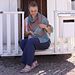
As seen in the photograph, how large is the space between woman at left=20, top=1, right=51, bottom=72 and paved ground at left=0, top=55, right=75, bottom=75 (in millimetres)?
213

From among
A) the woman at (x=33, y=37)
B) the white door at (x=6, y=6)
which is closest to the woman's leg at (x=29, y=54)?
the woman at (x=33, y=37)

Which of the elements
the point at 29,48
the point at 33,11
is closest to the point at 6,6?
the point at 33,11

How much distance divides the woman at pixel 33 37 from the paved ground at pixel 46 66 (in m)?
0.21

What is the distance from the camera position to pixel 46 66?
7117 millimetres

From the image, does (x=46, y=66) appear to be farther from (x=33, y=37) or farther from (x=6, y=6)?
(x=6, y=6)

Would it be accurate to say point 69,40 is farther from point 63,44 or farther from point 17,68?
point 17,68

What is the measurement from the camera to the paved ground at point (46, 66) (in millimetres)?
6691

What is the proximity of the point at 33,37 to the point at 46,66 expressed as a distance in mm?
696

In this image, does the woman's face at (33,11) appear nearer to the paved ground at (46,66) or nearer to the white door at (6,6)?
the paved ground at (46,66)

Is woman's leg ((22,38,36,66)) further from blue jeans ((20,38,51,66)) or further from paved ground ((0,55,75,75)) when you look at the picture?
paved ground ((0,55,75,75))

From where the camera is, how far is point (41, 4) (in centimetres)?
875

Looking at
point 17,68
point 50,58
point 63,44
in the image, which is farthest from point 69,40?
point 17,68

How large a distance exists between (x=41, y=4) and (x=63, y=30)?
71.3 inches

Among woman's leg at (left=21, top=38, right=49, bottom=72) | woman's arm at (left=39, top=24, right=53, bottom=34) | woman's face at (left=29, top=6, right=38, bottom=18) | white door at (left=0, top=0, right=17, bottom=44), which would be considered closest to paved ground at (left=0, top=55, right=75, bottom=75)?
woman's leg at (left=21, top=38, right=49, bottom=72)
